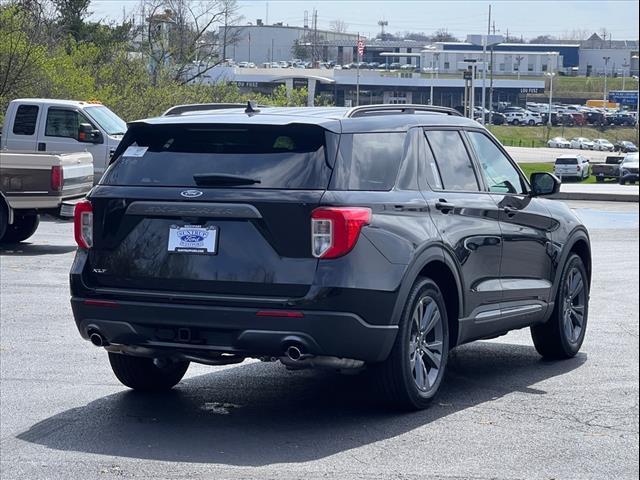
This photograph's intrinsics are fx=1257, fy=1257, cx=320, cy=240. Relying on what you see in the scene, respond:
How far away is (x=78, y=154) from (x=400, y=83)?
5.51 metres

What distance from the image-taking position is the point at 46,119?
2486 cm

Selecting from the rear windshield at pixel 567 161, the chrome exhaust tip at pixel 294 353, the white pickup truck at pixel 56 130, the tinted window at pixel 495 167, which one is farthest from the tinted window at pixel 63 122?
the rear windshield at pixel 567 161

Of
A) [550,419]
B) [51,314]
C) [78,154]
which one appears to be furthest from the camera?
[78,154]

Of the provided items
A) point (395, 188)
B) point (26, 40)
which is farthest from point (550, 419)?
point (26, 40)

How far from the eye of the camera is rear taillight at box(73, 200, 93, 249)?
7875 mm

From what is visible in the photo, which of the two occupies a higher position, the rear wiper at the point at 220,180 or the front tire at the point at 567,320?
the rear wiper at the point at 220,180

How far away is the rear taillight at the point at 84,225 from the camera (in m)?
7.88

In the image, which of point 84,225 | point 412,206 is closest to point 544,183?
point 412,206

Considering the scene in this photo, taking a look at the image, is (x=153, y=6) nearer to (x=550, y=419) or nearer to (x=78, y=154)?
(x=78, y=154)

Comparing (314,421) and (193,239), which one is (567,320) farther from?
(193,239)

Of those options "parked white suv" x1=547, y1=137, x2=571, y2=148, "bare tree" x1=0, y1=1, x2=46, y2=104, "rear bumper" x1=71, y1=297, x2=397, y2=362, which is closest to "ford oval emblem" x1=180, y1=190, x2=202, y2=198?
A: "rear bumper" x1=71, y1=297, x2=397, y2=362

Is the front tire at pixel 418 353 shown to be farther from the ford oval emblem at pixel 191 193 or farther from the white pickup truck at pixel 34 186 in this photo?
the white pickup truck at pixel 34 186

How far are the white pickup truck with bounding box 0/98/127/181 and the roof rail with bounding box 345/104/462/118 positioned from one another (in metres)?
16.3

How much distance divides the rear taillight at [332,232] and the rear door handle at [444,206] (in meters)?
1.05
